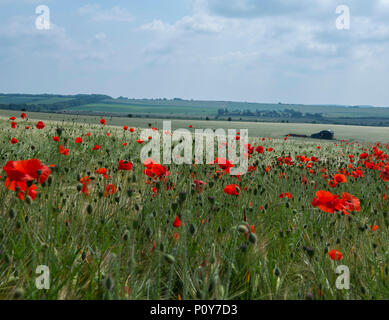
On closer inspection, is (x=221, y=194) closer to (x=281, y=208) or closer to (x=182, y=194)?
(x=281, y=208)

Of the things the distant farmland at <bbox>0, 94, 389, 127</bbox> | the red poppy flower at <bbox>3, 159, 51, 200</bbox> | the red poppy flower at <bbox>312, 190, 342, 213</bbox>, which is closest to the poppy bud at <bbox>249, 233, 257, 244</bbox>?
the red poppy flower at <bbox>312, 190, 342, 213</bbox>

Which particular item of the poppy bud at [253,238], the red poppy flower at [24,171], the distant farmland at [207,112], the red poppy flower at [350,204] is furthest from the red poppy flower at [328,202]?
the distant farmland at [207,112]

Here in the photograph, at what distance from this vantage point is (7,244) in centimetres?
202

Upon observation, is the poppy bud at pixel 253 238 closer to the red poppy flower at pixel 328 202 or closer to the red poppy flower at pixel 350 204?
the red poppy flower at pixel 328 202

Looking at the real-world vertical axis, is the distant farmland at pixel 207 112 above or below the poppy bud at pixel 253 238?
above

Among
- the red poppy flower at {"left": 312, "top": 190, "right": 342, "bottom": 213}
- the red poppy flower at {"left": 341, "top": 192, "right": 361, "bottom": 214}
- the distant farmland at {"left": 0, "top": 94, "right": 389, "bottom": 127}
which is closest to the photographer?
the red poppy flower at {"left": 312, "top": 190, "right": 342, "bottom": 213}

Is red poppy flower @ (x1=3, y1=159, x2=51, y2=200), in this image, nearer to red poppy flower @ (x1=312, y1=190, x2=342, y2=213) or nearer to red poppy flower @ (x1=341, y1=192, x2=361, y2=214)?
red poppy flower @ (x1=312, y1=190, x2=342, y2=213)

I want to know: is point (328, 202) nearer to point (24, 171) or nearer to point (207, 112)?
point (24, 171)

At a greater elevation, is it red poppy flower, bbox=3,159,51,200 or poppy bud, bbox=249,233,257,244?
red poppy flower, bbox=3,159,51,200

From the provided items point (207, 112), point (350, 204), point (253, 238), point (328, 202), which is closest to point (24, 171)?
point (253, 238)
